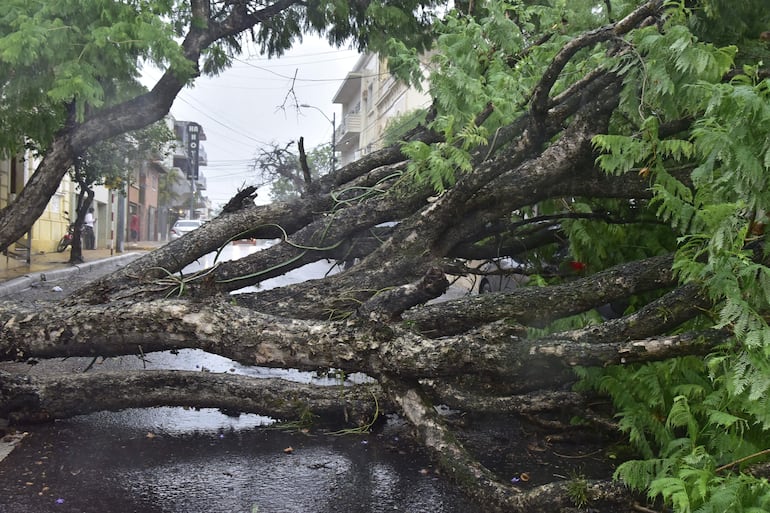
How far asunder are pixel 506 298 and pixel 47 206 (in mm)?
20205

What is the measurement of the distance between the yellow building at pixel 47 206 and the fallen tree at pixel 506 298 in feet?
41.9

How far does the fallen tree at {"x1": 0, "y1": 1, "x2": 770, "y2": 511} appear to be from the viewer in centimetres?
347

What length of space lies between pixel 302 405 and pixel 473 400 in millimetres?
1284

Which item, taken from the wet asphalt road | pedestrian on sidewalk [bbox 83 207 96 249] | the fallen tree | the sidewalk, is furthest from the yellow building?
the wet asphalt road

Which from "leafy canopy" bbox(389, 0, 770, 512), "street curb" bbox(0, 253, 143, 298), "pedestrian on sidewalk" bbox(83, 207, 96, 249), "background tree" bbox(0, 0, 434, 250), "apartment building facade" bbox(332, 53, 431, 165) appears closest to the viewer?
"leafy canopy" bbox(389, 0, 770, 512)

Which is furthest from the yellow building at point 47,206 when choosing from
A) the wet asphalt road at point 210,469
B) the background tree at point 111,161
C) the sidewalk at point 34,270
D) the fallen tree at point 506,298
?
the wet asphalt road at point 210,469

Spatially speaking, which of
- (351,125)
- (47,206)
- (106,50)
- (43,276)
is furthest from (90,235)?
(351,125)

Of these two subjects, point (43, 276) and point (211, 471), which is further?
point (43, 276)

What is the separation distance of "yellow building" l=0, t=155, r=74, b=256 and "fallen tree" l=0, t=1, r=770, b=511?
1279cm

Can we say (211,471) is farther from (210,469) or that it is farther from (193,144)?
(193,144)

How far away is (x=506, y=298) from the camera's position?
4.81m

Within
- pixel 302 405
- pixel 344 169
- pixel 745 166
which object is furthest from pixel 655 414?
pixel 344 169

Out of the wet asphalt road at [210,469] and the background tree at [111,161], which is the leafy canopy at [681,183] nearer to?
the wet asphalt road at [210,469]

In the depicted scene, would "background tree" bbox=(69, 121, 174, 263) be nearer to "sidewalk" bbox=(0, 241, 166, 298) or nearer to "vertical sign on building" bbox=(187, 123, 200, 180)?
"sidewalk" bbox=(0, 241, 166, 298)
